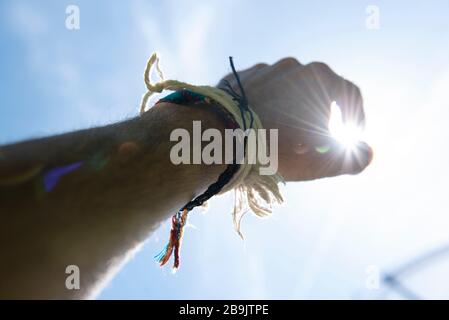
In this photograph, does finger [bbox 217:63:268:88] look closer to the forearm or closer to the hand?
the hand

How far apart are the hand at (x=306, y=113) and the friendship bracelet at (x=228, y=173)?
A: 0.26ft

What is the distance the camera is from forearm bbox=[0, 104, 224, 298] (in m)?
0.57

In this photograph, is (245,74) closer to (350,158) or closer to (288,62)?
(288,62)

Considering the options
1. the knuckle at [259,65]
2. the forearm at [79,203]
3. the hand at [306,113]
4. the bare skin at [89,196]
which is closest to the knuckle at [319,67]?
the hand at [306,113]

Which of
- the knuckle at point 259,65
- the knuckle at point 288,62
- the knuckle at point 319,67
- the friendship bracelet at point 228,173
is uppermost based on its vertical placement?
the knuckle at point 259,65

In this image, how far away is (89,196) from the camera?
0.65 metres

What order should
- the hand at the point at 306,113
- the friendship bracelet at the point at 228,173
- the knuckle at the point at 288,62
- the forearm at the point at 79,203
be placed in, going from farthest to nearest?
the knuckle at the point at 288,62, the hand at the point at 306,113, the friendship bracelet at the point at 228,173, the forearm at the point at 79,203

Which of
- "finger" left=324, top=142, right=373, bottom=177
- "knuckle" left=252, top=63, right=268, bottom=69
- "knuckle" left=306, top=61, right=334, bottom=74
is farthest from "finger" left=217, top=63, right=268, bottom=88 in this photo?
"finger" left=324, top=142, right=373, bottom=177

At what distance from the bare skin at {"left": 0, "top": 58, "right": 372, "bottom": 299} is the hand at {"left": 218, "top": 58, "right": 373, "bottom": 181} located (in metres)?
0.20

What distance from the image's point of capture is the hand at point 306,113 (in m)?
1.16

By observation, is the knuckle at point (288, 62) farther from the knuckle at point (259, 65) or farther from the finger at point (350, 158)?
the finger at point (350, 158)

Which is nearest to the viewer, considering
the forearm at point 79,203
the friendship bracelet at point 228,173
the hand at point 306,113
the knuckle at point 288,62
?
the forearm at point 79,203

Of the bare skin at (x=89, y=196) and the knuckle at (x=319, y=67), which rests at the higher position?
the knuckle at (x=319, y=67)

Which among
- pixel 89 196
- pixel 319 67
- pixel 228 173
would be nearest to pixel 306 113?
pixel 319 67
